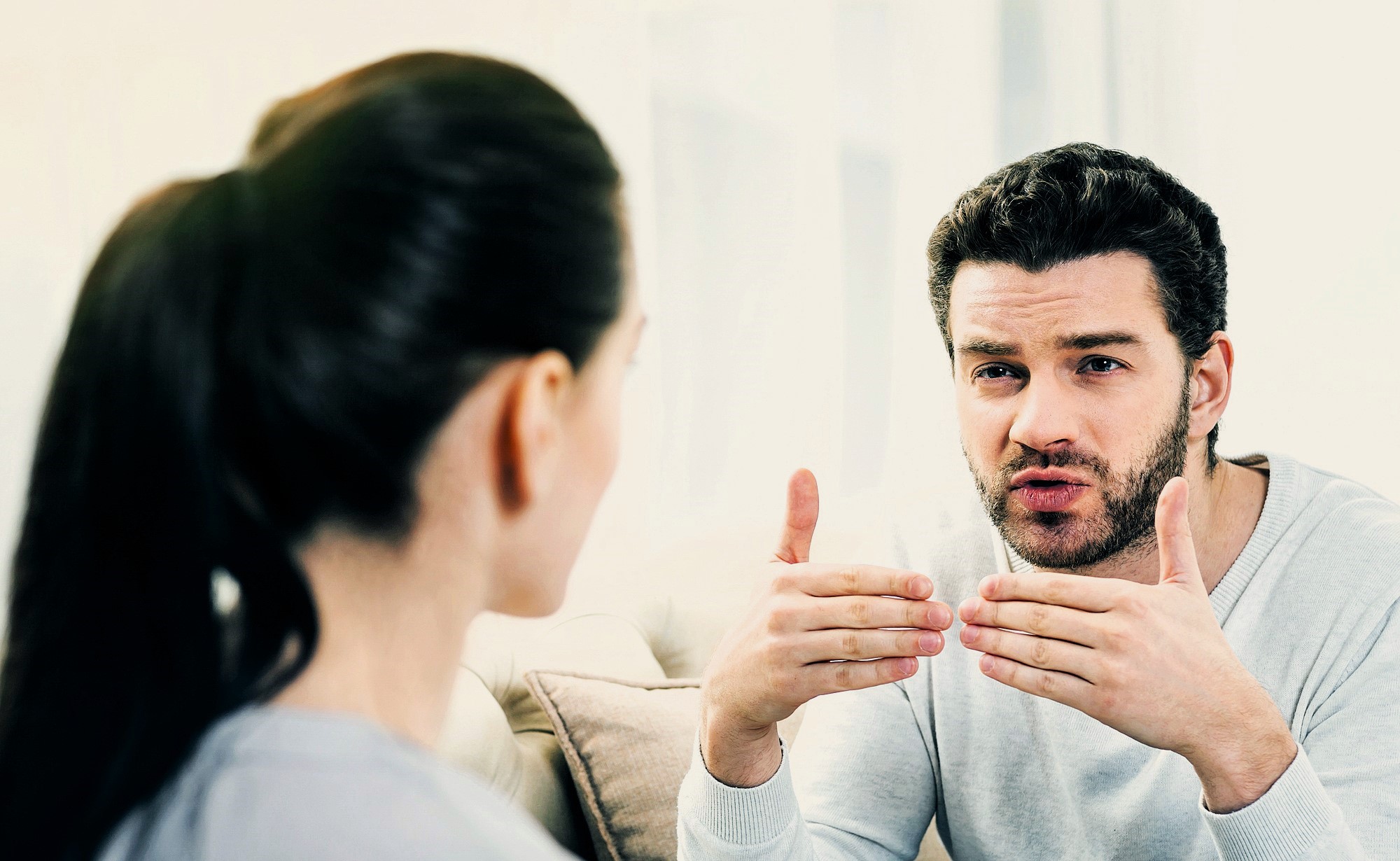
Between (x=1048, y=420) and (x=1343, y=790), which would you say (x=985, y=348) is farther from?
(x=1343, y=790)

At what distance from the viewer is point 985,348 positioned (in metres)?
1.49

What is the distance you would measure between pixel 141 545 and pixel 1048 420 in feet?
3.61

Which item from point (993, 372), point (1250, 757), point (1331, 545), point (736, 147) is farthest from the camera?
point (736, 147)

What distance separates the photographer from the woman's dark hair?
0.57 metres

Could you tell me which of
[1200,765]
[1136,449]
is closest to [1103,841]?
[1200,765]

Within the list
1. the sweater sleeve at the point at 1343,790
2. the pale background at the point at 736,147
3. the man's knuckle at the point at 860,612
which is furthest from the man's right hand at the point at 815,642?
Answer: the pale background at the point at 736,147

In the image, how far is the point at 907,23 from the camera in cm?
258

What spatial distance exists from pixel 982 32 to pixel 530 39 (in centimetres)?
108

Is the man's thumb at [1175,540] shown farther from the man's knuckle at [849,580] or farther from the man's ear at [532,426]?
the man's ear at [532,426]

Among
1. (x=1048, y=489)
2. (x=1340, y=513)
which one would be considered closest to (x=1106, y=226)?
(x=1048, y=489)

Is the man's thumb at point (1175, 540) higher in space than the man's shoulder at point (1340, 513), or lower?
higher

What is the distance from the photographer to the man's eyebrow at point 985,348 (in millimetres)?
1466

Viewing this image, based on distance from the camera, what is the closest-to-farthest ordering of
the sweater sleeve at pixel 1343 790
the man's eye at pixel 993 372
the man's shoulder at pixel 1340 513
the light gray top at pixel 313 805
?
the light gray top at pixel 313 805 → the sweater sleeve at pixel 1343 790 → the man's shoulder at pixel 1340 513 → the man's eye at pixel 993 372

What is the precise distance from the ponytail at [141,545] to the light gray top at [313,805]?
27 millimetres
